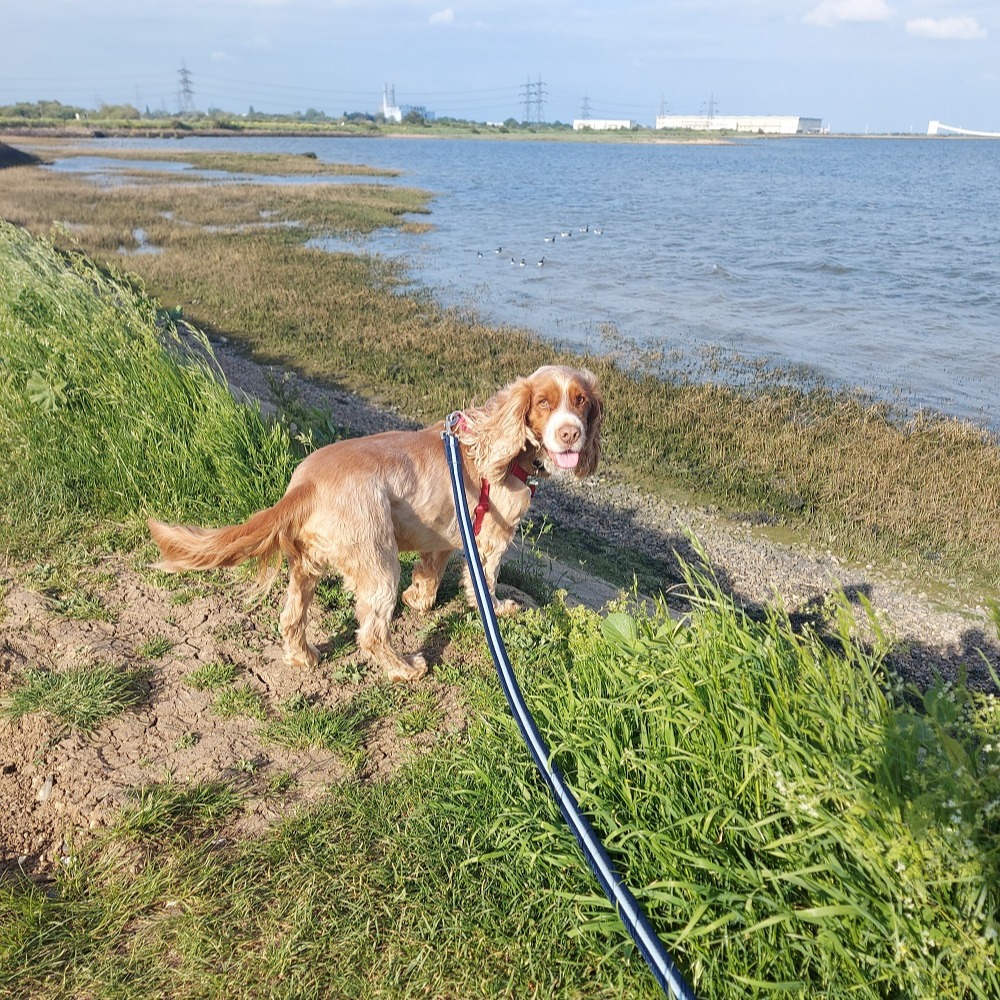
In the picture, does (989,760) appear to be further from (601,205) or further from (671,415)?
(601,205)

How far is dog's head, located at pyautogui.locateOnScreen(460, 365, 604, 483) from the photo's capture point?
13.7ft

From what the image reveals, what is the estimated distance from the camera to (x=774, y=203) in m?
43.8

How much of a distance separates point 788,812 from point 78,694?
3188 millimetres

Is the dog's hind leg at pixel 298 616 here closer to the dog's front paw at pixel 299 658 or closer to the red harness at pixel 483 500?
the dog's front paw at pixel 299 658

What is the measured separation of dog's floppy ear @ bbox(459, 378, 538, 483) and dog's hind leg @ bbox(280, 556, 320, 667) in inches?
44.4

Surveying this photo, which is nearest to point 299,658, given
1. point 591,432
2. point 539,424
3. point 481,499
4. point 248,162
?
point 481,499

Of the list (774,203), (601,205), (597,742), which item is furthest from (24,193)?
(597,742)

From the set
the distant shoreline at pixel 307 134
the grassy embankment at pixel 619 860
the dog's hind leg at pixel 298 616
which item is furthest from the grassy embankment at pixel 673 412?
the distant shoreline at pixel 307 134

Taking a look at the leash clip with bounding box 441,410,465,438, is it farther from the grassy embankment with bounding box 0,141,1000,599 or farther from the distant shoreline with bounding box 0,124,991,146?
the distant shoreline with bounding box 0,124,991,146

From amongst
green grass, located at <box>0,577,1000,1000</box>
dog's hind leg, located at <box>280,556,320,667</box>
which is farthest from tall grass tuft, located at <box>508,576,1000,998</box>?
dog's hind leg, located at <box>280,556,320,667</box>

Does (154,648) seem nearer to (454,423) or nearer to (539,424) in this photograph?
(454,423)

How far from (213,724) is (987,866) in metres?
3.15

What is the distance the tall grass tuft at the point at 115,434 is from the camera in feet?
17.4

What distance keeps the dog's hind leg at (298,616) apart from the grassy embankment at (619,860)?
0.96 meters
